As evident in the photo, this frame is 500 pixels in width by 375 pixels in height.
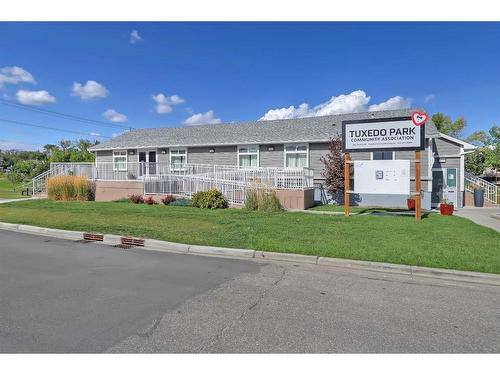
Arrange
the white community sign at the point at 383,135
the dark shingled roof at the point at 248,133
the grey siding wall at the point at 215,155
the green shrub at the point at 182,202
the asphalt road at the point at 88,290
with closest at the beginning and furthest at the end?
the asphalt road at the point at 88,290 → the white community sign at the point at 383,135 → the green shrub at the point at 182,202 → the dark shingled roof at the point at 248,133 → the grey siding wall at the point at 215,155

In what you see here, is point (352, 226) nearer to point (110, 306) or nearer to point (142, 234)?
point (142, 234)

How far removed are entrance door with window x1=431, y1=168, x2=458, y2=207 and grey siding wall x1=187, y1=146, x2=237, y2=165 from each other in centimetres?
1112

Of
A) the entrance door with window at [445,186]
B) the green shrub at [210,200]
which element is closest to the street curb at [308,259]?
the green shrub at [210,200]

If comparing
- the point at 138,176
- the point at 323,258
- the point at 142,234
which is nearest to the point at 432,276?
the point at 323,258

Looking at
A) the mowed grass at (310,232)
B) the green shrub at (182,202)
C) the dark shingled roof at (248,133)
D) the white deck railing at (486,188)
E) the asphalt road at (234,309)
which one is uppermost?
the dark shingled roof at (248,133)

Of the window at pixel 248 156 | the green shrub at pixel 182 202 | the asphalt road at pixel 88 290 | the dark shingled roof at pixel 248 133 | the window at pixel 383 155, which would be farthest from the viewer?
the window at pixel 248 156

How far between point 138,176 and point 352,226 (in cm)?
1263

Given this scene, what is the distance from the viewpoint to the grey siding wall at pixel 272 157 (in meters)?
18.2

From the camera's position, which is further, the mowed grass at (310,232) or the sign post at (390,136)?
the sign post at (390,136)

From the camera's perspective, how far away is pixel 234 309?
412 cm

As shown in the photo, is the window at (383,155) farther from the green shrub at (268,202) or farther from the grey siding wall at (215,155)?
the grey siding wall at (215,155)

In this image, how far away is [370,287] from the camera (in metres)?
5.00

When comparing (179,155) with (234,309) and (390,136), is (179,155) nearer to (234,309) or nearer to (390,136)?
(390,136)

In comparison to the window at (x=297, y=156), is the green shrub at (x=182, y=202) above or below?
below
